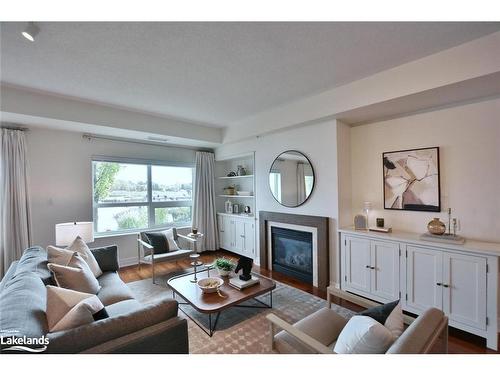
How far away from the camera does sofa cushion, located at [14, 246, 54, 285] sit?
188 cm

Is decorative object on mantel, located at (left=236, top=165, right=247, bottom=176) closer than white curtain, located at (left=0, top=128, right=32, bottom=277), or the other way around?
white curtain, located at (left=0, top=128, right=32, bottom=277)

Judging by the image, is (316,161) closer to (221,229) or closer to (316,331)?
(316,331)

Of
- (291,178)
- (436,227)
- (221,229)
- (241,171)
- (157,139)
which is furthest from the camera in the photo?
(221,229)

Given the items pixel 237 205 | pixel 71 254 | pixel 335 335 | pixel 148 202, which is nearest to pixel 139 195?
pixel 148 202

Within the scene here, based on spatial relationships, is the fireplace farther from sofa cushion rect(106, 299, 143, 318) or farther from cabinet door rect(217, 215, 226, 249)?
sofa cushion rect(106, 299, 143, 318)

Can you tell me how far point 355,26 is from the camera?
1676 millimetres

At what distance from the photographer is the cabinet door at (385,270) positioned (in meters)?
2.47

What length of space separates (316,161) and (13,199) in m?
4.22

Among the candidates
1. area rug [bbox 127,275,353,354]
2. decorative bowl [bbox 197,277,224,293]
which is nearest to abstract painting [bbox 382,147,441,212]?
area rug [bbox 127,275,353,354]

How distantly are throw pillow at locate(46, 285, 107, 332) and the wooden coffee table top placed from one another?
88 cm

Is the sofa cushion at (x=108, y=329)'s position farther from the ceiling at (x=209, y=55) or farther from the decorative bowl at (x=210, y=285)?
the ceiling at (x=209, y=55)

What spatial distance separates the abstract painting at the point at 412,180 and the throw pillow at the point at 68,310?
10.3ft

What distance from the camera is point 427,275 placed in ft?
7.39
